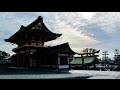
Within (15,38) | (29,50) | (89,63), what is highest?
(15,38)

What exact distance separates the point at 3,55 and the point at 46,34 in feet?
34.4

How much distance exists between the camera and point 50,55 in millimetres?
14867

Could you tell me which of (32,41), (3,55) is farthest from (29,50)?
(3,55)

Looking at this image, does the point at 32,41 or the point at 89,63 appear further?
the point at 89,63
